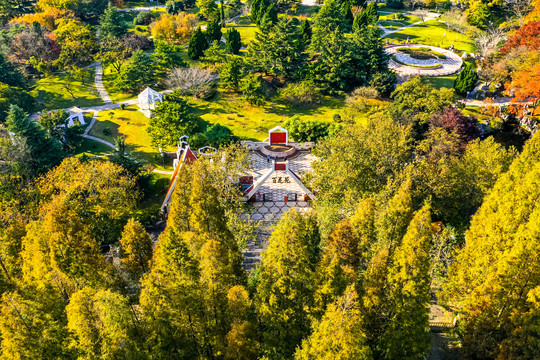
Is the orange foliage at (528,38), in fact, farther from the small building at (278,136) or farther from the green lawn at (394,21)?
the small building at (278,136)

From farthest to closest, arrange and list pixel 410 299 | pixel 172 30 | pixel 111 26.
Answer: pixel 172 30 → pixel 111 26 → pixel 410 299

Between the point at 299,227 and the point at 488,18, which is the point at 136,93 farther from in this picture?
the point at 488,18

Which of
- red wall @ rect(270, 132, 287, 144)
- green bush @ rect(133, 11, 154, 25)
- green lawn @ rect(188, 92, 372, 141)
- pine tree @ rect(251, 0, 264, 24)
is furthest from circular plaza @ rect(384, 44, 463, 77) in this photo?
green bush @ rect(133, 11, 154, 25)

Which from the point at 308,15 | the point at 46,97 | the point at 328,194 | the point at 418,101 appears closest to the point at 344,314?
the point at 328,194

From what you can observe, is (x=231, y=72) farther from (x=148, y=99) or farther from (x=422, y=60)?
(x=422, y=60)

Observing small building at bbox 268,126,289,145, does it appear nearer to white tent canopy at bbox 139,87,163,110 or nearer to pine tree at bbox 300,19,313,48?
white tent canopy at bbox 139,87,163,110

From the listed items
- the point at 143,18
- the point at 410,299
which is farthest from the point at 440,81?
the point at 143,18

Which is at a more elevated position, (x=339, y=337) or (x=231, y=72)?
(x=231, y=72)
